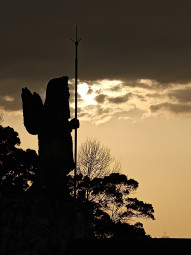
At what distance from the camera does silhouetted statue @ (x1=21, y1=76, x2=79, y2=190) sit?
15.6 m

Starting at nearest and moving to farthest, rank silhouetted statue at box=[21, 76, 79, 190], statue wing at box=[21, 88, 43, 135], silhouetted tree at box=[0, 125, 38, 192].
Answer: silhouetted statue at box=[21, 76, 79, 190] → statue wing at box=[21, 88, 43, 135] → silhouetted tree at box=[0, 125, 38, 192]

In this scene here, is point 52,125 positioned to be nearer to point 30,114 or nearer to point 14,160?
point 30,114

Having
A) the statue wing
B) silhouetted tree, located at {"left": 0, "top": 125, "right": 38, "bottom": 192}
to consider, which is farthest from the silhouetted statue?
silhouetted tree, located at {"left": 0, "top": 125, "right": 38, "bottom": 192}

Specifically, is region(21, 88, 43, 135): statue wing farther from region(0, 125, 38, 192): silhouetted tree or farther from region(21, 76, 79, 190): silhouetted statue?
region(0, 125, 38, 192): silhouetted tree

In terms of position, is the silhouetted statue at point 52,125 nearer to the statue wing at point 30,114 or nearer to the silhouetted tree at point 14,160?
the statue wing at point 30,114

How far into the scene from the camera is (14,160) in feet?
135

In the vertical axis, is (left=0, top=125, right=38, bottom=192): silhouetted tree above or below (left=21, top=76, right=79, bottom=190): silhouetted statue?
above

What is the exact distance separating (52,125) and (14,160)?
25.6 metres

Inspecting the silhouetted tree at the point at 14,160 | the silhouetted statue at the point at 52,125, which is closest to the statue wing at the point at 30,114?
the silhouetted statue at the point at 52,125

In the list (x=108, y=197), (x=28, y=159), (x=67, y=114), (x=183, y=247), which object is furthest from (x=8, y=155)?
(x=183, y=247)

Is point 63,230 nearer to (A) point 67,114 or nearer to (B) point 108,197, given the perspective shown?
(A) point 67,114

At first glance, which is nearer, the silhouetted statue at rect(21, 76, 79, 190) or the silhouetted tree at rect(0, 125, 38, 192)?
the silhouetted statue at rect(21, 76, 79, 190)

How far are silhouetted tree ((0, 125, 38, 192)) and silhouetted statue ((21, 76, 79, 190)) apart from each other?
24501mm

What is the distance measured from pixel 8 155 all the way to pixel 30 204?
26.7 metres
